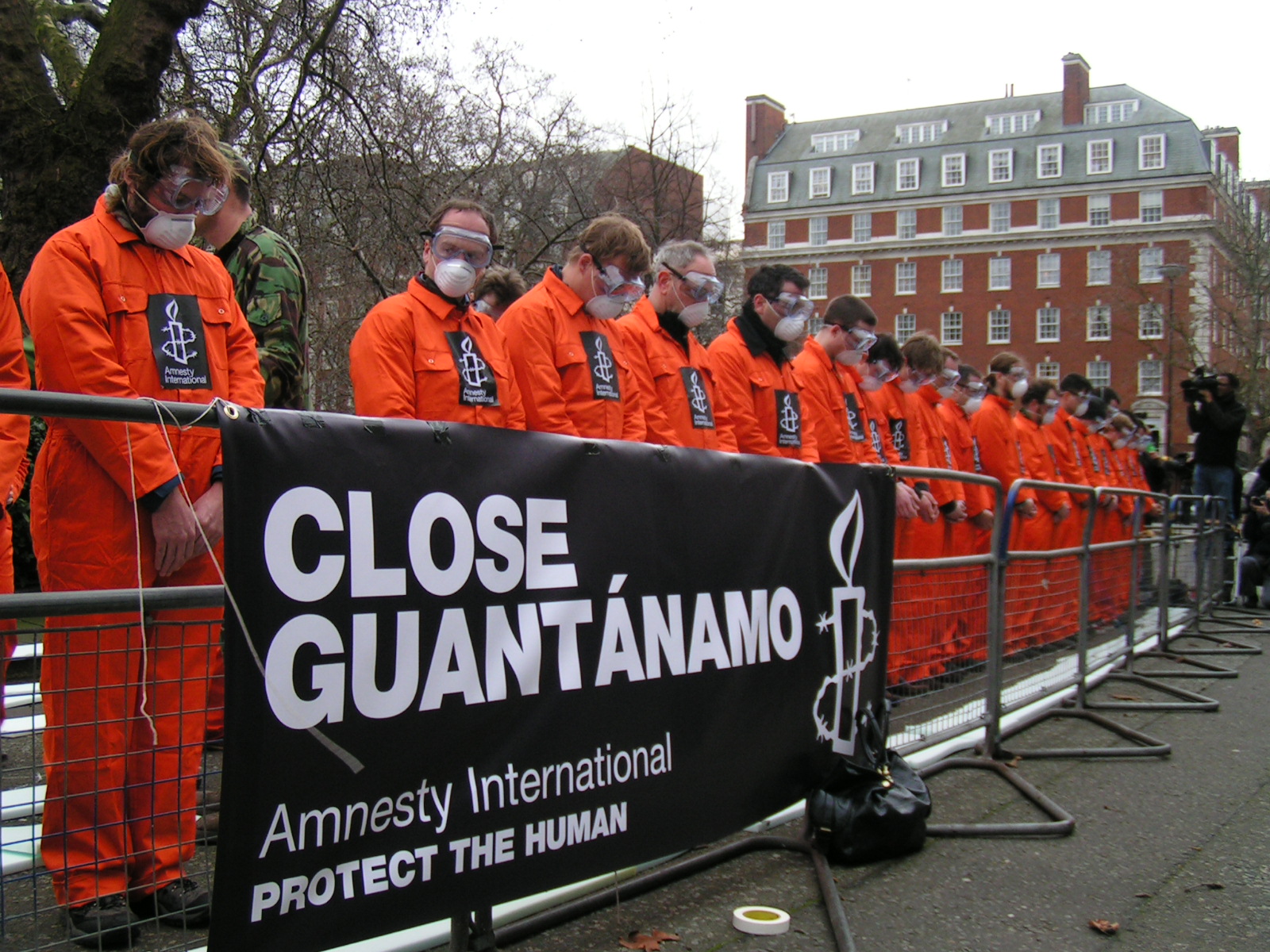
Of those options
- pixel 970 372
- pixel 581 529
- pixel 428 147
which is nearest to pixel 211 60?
pixel 428 147

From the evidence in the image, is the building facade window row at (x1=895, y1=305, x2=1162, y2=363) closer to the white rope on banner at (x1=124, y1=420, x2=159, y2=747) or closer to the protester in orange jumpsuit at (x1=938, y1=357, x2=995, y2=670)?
the protester in orange jumpsuit at (x1=938, y1=357, x2=995, y2=670)

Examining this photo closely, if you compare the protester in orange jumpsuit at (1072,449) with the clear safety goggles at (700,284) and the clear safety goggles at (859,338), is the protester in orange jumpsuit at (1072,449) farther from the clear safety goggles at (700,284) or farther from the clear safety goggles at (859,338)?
the clear safety goggles at (700,284)

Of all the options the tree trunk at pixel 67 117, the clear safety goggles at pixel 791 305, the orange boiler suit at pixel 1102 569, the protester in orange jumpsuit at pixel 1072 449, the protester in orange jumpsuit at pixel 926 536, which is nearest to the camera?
the protester in orange jumpsuit at pixel 926 536

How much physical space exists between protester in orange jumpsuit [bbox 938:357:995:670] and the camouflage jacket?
10.2 feet

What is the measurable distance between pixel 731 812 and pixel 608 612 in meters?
0.93

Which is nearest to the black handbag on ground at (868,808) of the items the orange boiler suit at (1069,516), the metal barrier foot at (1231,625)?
the orange boiler suit at (1069,516)

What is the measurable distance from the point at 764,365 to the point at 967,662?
210cm

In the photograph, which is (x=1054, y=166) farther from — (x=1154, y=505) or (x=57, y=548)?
(x=57, y=548)

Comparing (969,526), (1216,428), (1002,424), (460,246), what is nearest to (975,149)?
(1216,428)

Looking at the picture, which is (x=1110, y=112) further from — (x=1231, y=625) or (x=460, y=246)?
(x=460, y=246)

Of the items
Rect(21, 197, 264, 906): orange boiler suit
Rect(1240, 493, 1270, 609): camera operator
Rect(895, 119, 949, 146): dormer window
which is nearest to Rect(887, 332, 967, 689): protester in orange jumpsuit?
Rect(21, 197, 264, 906): orange boiler suit

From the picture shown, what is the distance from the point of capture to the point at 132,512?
3.04m

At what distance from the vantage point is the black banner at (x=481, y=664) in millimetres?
2330

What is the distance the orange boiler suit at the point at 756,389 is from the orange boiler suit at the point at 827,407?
343 mm
